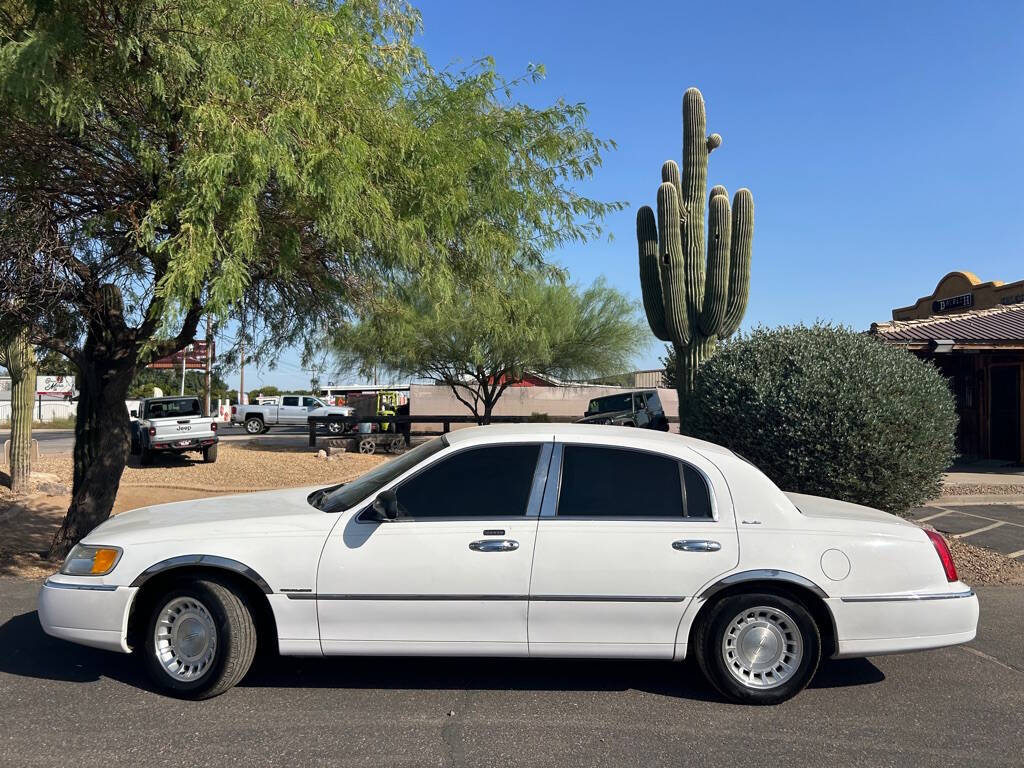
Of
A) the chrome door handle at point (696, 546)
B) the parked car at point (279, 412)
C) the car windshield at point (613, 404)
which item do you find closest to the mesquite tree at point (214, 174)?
the chrome door handle at point (696, 546)

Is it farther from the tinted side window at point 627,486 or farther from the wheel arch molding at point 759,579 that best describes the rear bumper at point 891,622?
the tinted side window at point 627,486

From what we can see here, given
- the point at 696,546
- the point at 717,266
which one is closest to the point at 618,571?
the point at 696,546

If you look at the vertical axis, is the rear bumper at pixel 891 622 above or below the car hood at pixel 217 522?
below

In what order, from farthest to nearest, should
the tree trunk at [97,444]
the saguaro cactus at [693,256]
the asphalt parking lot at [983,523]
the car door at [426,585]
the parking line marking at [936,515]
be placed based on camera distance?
the saguaro cactus at [693,256]
the parking line marking at [936,515]
the asphalt parking lot at [983,523]
the tree trunk at [97,444]
the car door at [426,585]

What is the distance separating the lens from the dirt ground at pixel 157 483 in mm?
8961

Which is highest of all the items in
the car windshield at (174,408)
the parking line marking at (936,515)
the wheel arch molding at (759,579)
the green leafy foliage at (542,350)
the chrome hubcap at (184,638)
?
the green leafy foliage at (542,350)

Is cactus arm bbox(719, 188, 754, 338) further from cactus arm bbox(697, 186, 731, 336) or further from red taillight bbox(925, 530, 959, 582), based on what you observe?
red taillight bbox(925, 530, 959, 582)

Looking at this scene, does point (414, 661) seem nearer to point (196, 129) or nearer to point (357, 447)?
point (196, 129)

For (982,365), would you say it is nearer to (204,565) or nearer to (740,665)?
(740,665)

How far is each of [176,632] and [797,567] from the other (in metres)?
3.43

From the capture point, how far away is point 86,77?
591 cm

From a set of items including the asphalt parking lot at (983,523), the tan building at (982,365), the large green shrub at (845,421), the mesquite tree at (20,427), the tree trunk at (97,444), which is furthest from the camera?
the tan building at (982,365)

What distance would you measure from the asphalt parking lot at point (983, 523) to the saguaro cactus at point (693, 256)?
4.13m

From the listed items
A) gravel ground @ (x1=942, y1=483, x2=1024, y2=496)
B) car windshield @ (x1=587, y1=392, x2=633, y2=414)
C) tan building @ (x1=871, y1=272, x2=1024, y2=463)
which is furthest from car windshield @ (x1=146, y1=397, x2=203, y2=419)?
gravel ground @ (x1=942, y1=483, x2=1024, y2=496)
